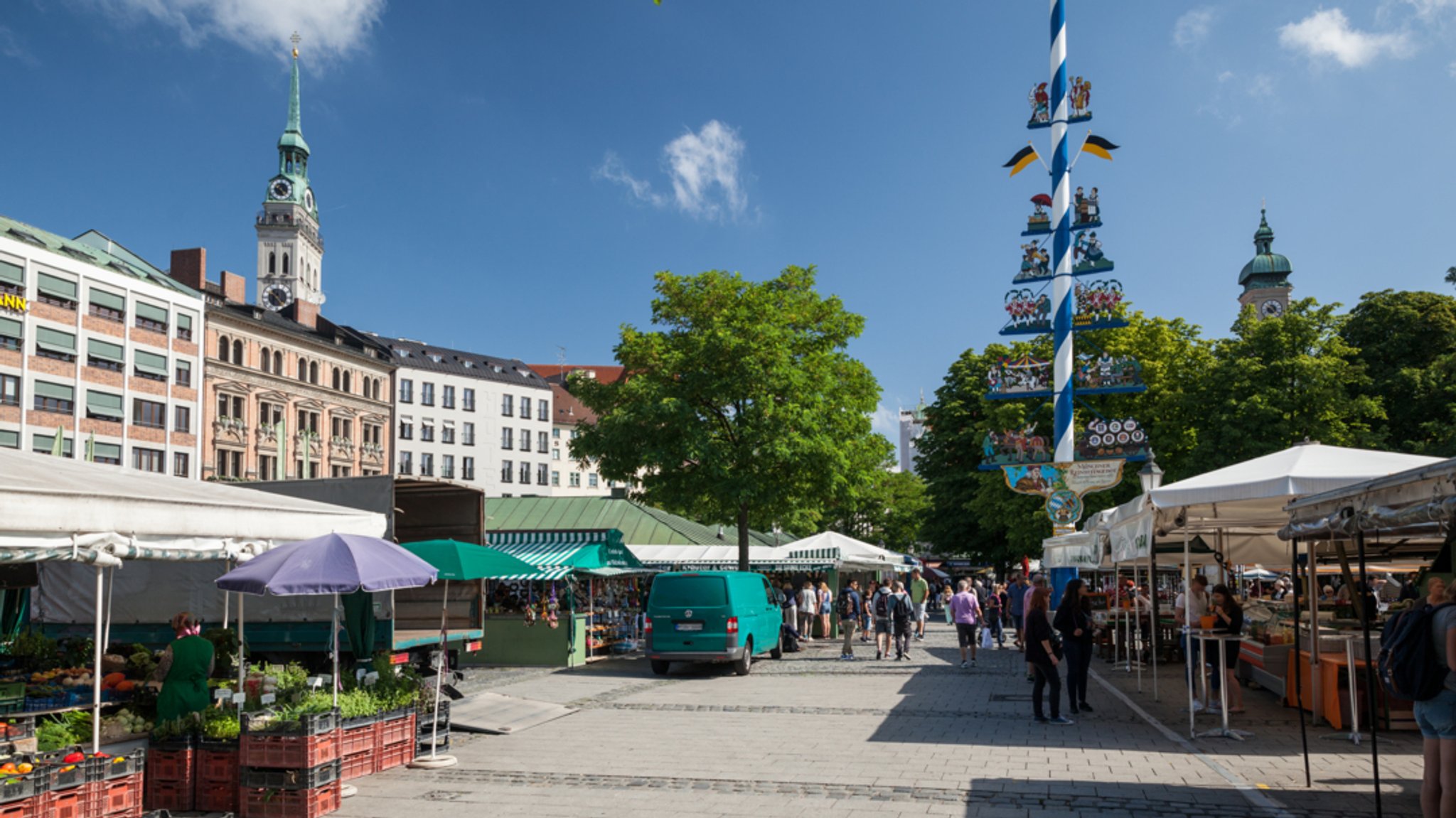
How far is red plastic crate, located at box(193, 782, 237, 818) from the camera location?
882 cm

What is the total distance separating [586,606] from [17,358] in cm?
3905

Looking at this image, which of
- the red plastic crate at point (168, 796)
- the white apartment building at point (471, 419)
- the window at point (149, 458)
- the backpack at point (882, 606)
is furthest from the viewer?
the white apartment building at point (471, 419)

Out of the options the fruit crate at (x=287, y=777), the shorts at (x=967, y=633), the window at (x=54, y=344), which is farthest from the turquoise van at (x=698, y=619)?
the window at (x=54, y=344)

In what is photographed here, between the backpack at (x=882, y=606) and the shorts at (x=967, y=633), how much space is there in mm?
2198

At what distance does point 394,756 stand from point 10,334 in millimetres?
53489

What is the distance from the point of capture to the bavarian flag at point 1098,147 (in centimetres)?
2784

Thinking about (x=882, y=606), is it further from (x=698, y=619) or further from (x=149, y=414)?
(x=149, y=414)

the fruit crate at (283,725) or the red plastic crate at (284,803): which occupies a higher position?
the fruit crate at (283,725)

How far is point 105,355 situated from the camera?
58.8 m

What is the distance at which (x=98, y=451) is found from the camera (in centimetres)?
5816

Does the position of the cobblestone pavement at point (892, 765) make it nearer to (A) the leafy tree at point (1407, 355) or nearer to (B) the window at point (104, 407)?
(A) the leafy tree at point (1407, 355)

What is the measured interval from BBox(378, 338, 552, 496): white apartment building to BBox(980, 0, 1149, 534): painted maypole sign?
69353 mm

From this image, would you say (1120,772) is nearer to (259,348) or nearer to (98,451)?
(98,451)

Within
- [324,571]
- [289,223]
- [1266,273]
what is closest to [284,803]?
[324,571]
